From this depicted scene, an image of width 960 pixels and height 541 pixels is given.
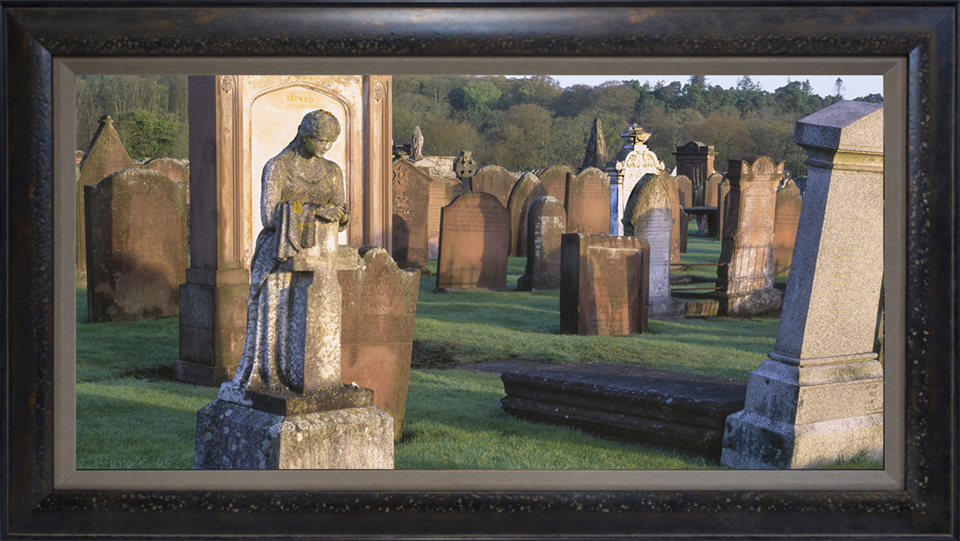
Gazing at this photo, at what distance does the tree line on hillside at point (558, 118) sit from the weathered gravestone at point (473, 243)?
26.6ft

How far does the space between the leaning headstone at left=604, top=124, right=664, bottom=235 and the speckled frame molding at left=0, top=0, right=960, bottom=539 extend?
12260 millimetres

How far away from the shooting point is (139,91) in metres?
17.1

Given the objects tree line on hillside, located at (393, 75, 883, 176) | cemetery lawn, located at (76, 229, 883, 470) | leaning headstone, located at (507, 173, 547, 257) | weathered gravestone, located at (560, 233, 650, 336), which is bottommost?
cemetery lawn, located at (76, 229, 883, 470)

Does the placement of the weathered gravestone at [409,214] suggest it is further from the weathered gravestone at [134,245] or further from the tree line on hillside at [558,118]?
the tree line on hillside at [558,118]

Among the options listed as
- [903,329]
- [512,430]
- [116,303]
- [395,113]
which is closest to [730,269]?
[512,430]

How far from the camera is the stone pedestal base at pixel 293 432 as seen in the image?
11.2 ft

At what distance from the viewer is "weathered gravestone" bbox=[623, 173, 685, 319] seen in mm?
10023

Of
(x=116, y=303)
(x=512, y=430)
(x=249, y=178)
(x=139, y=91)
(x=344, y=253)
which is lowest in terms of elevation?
(x=512, y=430)

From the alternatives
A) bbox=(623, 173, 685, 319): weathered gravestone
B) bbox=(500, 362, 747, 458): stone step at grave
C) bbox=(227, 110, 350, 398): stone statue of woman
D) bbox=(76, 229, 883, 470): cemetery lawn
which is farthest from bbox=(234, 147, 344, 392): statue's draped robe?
bbox=(623, 173, 685, 319): weathered gravestone

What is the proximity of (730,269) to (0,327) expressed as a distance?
31.5 ft

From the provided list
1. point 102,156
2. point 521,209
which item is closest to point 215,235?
point 102,156

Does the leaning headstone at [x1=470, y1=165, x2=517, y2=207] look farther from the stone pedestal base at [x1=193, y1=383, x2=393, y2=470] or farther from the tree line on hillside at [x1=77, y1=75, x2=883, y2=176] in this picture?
the stone pedestal base at [x1=193, y1=383, x2=393, y2=470]

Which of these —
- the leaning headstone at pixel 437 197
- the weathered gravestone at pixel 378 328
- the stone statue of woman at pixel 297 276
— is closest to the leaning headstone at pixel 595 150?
the leaning headstone at pixel 437 197

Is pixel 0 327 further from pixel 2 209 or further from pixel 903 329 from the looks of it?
pixel 903 329
